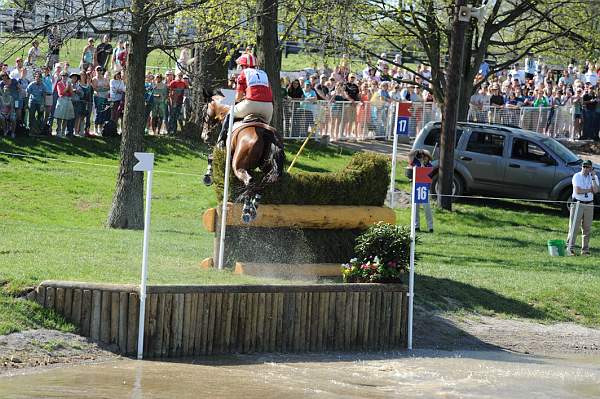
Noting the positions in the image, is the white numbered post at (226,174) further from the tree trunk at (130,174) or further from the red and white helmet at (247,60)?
the tree trunk at (130,174)

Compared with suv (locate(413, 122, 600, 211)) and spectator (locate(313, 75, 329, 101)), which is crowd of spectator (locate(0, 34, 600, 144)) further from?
suv (locate(413, 122, 600, 211))

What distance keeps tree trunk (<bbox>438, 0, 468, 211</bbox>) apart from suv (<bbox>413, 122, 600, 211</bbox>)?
85 cm

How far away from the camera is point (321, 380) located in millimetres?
13102

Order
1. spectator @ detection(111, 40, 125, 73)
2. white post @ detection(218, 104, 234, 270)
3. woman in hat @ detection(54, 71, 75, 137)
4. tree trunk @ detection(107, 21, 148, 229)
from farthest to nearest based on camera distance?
1. spectator @ detection(111, 40, 125, 73)
2. woman in hat @ detection(54, 71, 75, 137)
3. tree trunk @ detection(107, 21, 148, 229)
4. white post @ detection(218, 104, 234, 270)

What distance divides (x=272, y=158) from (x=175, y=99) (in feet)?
45.7

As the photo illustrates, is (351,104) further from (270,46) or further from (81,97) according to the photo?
(270,46)

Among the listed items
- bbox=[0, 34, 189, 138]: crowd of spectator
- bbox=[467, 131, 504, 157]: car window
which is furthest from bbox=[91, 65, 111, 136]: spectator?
bbox=[467, 131, 504, 157]: car window

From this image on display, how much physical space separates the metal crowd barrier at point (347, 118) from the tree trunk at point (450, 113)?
18.2ft

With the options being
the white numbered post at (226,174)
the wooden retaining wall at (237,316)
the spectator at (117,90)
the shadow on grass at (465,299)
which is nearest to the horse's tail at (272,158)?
the white numbered post at (226,174)

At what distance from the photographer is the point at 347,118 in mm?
34625

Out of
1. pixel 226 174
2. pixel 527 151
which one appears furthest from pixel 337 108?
pixel 226 174

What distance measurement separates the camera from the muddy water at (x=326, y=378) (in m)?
11.9

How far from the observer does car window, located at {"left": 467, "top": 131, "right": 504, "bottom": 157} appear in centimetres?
2886

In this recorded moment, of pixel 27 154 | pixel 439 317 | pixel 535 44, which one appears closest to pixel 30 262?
pixel 439 317
